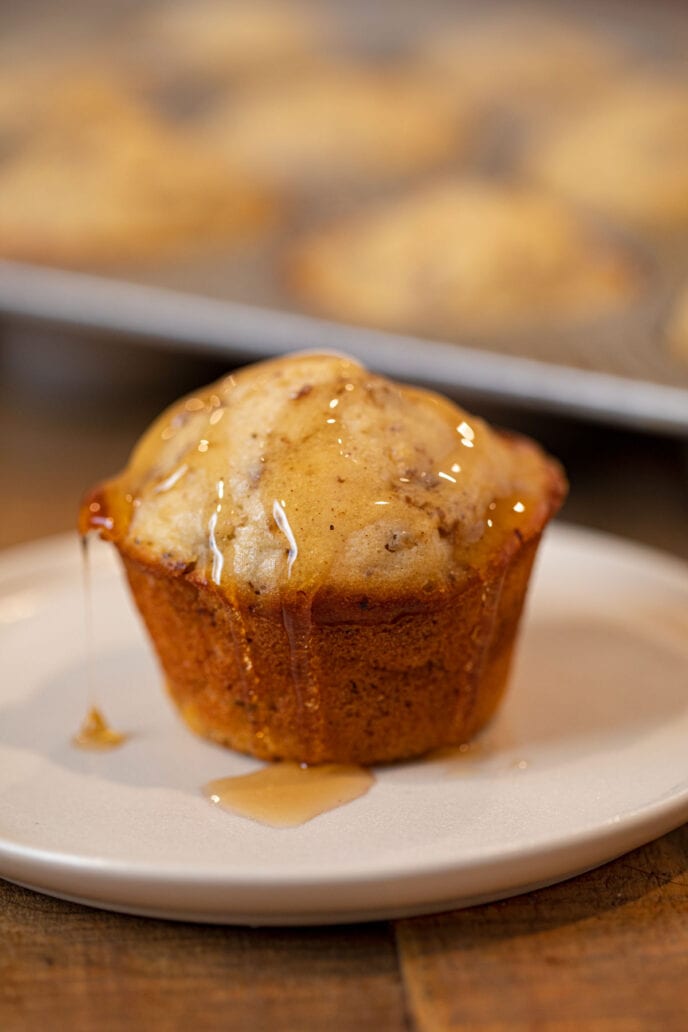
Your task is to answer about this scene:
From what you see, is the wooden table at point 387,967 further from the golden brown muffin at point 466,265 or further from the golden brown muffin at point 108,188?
the golden brown muffin at point 108,188

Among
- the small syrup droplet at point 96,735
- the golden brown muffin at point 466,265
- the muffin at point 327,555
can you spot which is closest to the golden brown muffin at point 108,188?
the golden brown muffin at point 466,265

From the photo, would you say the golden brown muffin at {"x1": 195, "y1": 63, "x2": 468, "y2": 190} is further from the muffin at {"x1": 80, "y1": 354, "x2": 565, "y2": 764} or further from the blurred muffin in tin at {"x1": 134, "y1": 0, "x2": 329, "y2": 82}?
the muffin at {"x1": 80, "y1": 354, "x2": 565, "y2": 764}


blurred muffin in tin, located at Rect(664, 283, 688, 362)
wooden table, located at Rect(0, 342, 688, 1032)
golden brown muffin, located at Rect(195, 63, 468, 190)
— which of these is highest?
golden brown muffin, located at Rect(195, 63, 468, 190)

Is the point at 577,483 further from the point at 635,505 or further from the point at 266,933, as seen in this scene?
the point at 266,933

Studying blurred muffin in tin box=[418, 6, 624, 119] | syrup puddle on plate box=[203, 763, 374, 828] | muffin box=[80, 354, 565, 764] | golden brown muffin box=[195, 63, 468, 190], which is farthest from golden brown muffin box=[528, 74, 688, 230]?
syrup puddle on plate box=[203, 763, 374, 828]

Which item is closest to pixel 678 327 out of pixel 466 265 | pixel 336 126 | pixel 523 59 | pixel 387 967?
pixel 466 265

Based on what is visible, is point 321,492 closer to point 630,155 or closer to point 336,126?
point 630,155
